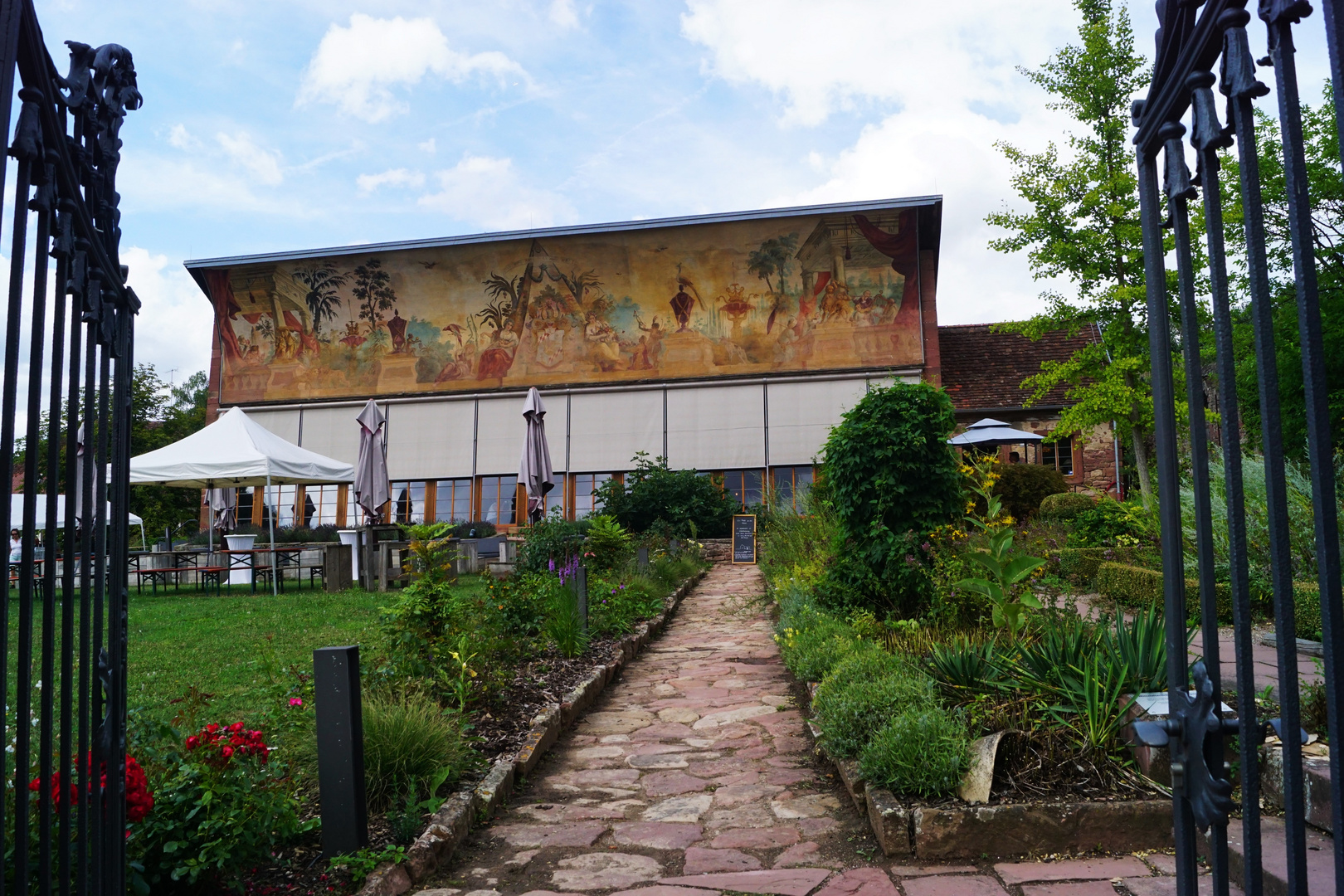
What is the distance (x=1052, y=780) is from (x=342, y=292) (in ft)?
75.6

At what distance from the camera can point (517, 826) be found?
3.53 m

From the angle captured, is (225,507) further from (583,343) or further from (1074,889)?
(1074,889)

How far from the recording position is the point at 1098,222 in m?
15.8

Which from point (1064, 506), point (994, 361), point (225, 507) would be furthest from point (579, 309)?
point (1064, 506)

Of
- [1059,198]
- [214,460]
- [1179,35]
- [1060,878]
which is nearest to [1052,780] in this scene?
[1060,878]

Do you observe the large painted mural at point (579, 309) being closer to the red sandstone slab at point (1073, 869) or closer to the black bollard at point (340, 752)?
the red sandstone slab at point (1073, 869)

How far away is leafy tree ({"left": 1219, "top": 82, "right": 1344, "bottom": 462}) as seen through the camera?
46.1ft

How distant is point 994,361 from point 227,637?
19.3 m

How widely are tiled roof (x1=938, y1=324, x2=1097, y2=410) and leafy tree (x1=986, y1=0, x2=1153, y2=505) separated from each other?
493cm

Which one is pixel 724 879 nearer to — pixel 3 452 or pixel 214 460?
pixel 3 452

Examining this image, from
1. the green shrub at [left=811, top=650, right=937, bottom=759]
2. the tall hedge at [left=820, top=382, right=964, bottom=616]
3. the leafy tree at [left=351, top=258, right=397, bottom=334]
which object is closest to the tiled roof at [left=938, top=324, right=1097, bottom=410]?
the leafy tree at [left=351, top=258, right=397, bottom=334]

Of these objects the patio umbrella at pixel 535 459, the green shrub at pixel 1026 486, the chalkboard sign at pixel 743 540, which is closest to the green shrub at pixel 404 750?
the patio umbrella at pixel 535 459

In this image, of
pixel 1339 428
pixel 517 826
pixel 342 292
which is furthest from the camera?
pixel 342 292

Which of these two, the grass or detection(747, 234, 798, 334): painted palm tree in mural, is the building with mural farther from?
the grass
